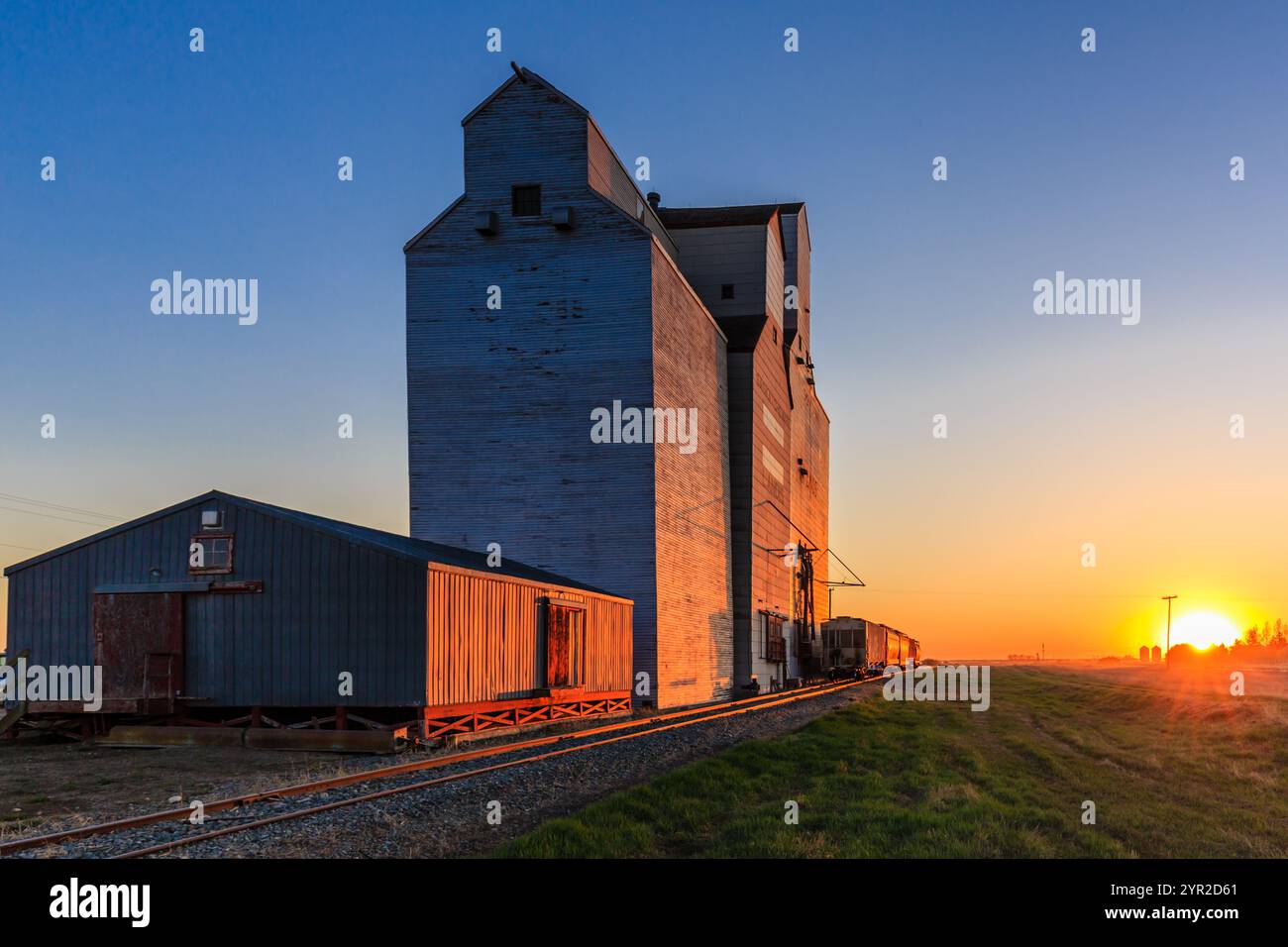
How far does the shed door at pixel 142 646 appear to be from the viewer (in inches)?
936

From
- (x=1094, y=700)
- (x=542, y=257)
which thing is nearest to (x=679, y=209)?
(x=542, y=257)

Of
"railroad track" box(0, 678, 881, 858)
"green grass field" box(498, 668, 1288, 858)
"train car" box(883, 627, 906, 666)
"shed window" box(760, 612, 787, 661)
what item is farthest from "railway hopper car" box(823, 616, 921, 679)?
"railroad track" box(0, 678, 881, 858)

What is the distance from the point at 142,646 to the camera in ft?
79.1

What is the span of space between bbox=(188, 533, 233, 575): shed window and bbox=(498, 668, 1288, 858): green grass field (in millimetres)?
12426

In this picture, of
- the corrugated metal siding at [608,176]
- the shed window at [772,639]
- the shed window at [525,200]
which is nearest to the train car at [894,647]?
the shed window at [772,639]

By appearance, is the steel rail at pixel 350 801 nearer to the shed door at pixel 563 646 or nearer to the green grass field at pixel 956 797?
the green grass field at pixel 956 797

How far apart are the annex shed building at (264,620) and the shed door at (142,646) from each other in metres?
0.03

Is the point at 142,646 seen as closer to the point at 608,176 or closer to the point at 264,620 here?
the point at 264,620

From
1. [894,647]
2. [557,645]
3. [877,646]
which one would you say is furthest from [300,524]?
[894,647]

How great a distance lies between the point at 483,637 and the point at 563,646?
16.5 ft

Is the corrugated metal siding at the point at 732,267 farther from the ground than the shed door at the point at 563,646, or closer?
farther from the ground

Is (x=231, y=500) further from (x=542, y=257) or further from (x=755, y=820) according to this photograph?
(x=542, y=257)

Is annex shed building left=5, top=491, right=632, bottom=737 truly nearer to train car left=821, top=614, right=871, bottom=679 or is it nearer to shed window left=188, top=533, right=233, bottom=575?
shed window left=188, top=533, right=233, bottom=575
